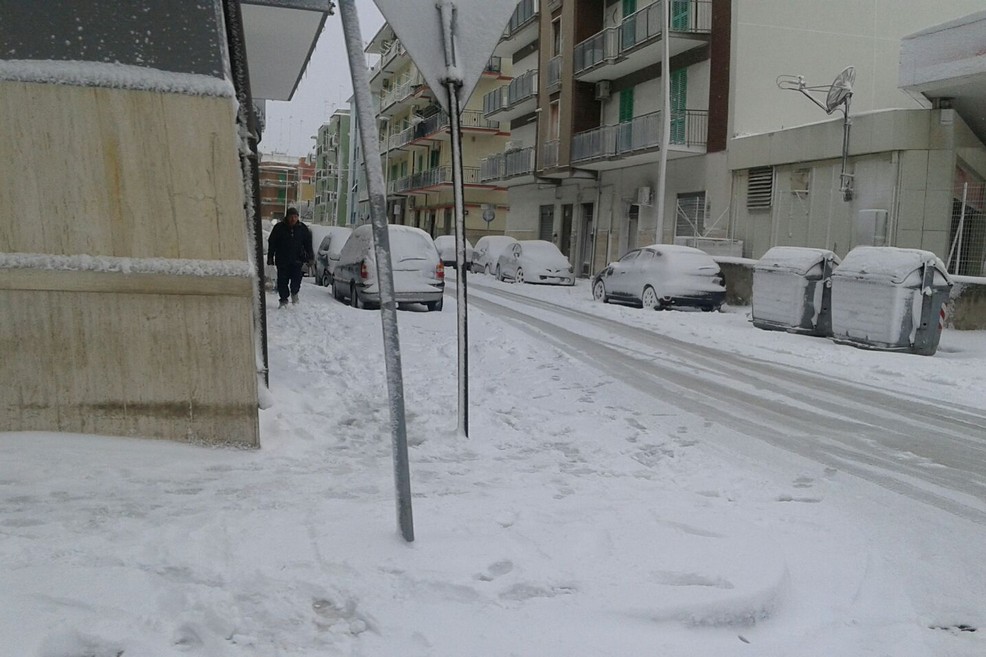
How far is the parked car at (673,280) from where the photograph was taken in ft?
59.9

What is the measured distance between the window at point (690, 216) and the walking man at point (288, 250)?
43.9 ft

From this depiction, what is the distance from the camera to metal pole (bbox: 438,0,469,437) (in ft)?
16.8

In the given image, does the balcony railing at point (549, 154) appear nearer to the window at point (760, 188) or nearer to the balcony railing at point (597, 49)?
the balcony railing at point (597, 49)

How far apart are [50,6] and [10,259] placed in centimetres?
143

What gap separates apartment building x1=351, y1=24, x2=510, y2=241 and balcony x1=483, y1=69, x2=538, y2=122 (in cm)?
338

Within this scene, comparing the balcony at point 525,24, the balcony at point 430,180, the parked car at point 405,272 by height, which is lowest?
the parked car at point 405,272

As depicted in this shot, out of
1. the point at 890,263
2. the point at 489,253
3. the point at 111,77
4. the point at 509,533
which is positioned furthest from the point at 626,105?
the point at 509,533

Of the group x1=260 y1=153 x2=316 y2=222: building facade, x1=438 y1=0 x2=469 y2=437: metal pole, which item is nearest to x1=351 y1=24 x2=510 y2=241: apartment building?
x1=438 y1=0 x2=469 y2=437: metal pole

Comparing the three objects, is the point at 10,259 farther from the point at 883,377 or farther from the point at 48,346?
the point at 883,377

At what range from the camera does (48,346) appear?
16.2 feet

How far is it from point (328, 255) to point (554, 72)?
56.2ft

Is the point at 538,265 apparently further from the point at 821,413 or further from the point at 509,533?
the point at 509,533

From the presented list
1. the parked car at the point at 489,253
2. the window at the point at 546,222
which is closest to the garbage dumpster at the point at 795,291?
the parked car at the point at 489,253

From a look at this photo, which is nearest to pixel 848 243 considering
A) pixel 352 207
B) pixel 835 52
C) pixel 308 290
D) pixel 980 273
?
pixel 980 273
